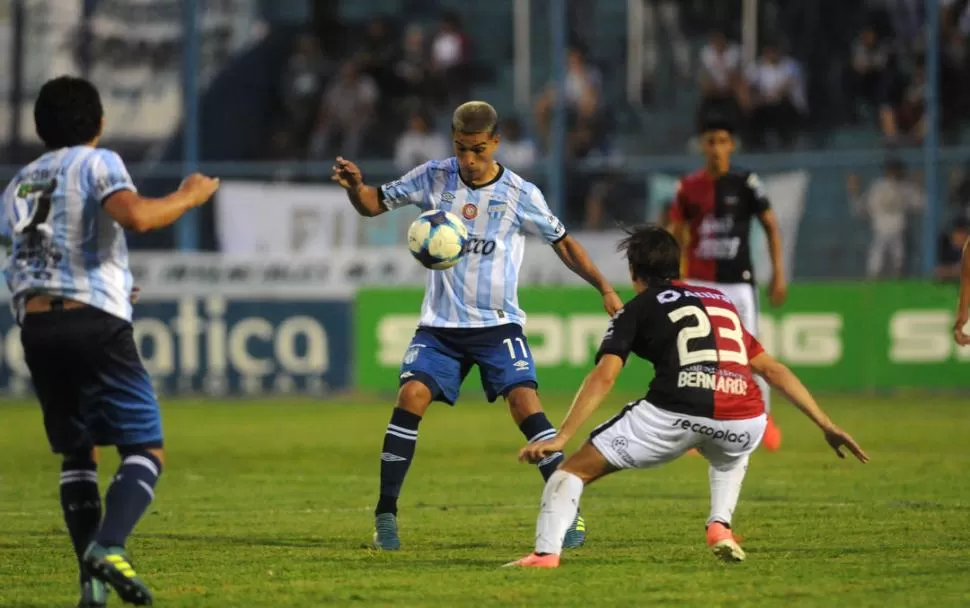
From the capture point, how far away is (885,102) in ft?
72.2

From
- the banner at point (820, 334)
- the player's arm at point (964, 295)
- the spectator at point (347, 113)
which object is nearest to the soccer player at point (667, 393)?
the player's arm at point (964, 295)

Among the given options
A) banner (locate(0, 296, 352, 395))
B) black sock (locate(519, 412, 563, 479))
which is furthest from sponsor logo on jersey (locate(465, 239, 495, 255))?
banner (locate(0, 296, 352, 395))

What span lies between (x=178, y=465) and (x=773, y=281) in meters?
4.97

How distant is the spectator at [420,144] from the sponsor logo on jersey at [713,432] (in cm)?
1531

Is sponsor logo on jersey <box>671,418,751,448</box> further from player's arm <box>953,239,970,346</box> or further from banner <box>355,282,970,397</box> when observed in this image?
banner <box>355,282,970,397</box>

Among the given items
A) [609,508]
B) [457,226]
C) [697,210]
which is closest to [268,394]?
[697,210]

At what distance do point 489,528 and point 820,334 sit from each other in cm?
1164

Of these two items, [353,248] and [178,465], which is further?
[353,248]

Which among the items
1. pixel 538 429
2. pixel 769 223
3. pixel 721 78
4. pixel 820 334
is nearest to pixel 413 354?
pixel 538 429

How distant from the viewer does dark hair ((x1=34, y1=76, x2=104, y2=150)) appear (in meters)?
6.59

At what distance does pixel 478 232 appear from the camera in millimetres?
8758

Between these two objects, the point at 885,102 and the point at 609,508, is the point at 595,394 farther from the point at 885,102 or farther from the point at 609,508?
the point at 885,102

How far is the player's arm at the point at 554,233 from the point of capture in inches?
347

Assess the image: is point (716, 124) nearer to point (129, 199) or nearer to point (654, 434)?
point (654, 434)
